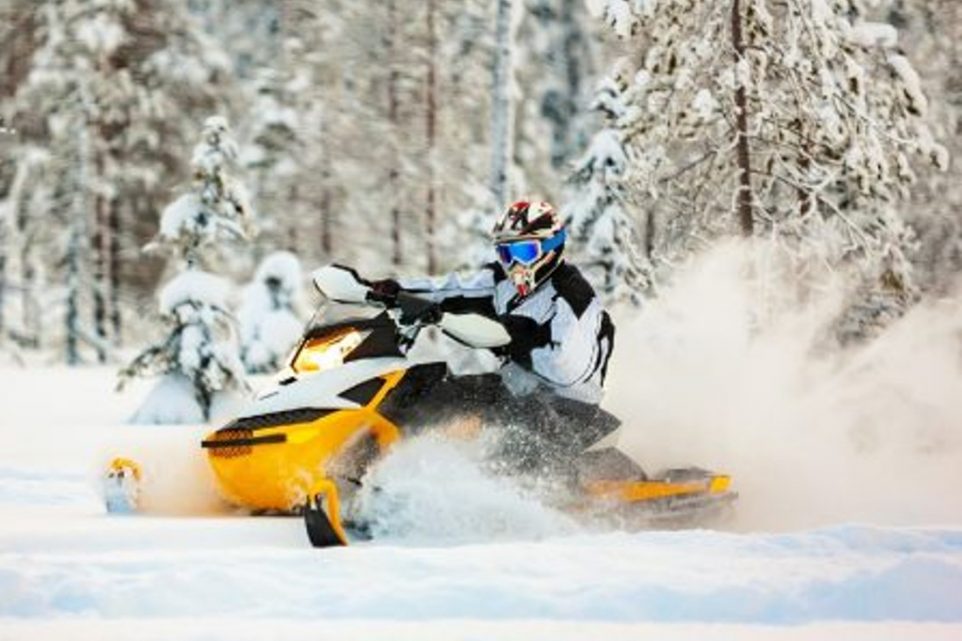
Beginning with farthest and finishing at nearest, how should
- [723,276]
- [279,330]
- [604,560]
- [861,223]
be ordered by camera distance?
[279,330]
[861,223]
[723,276]
[604,560]

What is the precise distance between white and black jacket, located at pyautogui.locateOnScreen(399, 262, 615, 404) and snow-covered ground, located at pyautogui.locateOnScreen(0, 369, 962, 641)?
75 cm

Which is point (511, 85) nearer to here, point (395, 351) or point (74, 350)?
point (395, 351)

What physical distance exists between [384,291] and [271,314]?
844 inches

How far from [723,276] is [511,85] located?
673 cm

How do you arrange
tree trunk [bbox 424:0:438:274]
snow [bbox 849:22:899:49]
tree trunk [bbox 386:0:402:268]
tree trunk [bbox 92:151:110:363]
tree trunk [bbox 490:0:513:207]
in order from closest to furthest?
snow [bbox 849:22:899:49], tree trunk [bbox 490:0:513:207], tree trunk [bbox 92:151:110:363], tree trunk [bbox 424:0:438:274], tree trunk [bbox 386:0:402:268]

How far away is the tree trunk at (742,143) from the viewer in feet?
46.5

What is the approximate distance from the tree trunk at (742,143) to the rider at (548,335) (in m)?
7.14

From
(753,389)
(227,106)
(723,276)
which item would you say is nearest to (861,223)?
(723,276)

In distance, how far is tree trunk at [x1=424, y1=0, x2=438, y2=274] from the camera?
120 feet

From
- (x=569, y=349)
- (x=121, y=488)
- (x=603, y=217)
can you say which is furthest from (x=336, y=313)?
(x=603, y=217)

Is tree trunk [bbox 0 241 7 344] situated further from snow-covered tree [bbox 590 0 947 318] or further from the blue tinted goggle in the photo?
the blue tinted goggle

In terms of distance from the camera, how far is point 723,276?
14.7 metres

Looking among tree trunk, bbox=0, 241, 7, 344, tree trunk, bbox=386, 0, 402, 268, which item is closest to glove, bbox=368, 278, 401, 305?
tree trunk, bbox=0, 241, 7, 344

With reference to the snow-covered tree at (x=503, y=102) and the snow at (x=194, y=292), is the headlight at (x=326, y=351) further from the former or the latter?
the snow at (x=194, y=292)
